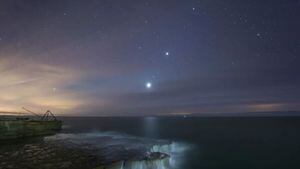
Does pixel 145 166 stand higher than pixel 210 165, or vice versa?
pixel 145 166

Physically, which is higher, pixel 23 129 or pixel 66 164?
pixel 23 129

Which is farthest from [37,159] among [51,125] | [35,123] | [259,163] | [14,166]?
[51,125]

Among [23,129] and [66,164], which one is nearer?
[66,164]

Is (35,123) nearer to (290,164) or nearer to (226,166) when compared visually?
(226,166)

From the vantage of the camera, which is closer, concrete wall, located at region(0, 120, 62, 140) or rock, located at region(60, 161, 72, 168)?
rock, located at region(60, 161, 72, 168)

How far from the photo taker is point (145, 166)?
24000mm

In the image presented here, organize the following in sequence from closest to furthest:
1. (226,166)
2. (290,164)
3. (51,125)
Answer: (226,166) < (290,164) < (51,125)

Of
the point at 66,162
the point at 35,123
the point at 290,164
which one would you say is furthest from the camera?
the point at 35,123

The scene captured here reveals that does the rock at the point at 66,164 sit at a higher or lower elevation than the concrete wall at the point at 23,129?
lower

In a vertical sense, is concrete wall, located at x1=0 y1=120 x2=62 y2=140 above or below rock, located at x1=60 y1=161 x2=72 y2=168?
above

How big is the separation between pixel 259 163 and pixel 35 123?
56.4 metres

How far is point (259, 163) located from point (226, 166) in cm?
658

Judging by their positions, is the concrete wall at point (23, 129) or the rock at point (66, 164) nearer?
the rock at point (66, 164)

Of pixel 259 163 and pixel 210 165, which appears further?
pixel 259 163
